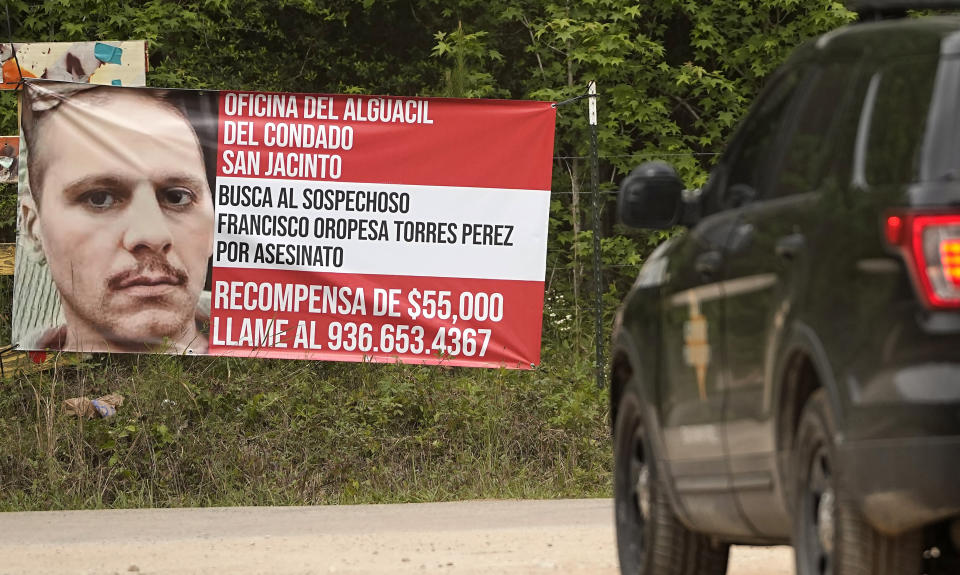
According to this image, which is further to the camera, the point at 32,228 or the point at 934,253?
the point at 32,228

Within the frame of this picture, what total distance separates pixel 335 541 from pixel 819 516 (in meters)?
5.83

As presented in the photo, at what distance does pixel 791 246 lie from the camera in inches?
204

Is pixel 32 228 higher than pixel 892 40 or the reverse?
the reverse

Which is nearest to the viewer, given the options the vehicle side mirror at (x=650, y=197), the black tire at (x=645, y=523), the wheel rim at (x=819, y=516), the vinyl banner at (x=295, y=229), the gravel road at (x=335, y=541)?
the wheel rim at (x=819, y=516)

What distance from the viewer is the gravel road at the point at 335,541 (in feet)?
29.8

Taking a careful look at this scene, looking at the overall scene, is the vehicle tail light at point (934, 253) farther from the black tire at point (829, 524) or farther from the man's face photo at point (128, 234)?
the man's face photo at point (128, 234)

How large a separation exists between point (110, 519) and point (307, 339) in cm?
271

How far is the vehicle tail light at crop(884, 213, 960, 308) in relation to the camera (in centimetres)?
442

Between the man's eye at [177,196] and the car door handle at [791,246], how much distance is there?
32.4ft

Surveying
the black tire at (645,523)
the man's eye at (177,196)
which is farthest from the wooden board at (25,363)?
the black tire at (645,523)

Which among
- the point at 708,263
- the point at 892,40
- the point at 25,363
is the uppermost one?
the point at 892,40

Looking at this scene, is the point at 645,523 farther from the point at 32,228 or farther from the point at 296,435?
the point at 32,228

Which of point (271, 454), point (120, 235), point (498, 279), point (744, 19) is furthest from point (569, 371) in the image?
point (744, 19)

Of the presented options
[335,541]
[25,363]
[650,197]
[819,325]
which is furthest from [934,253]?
[25,363]
